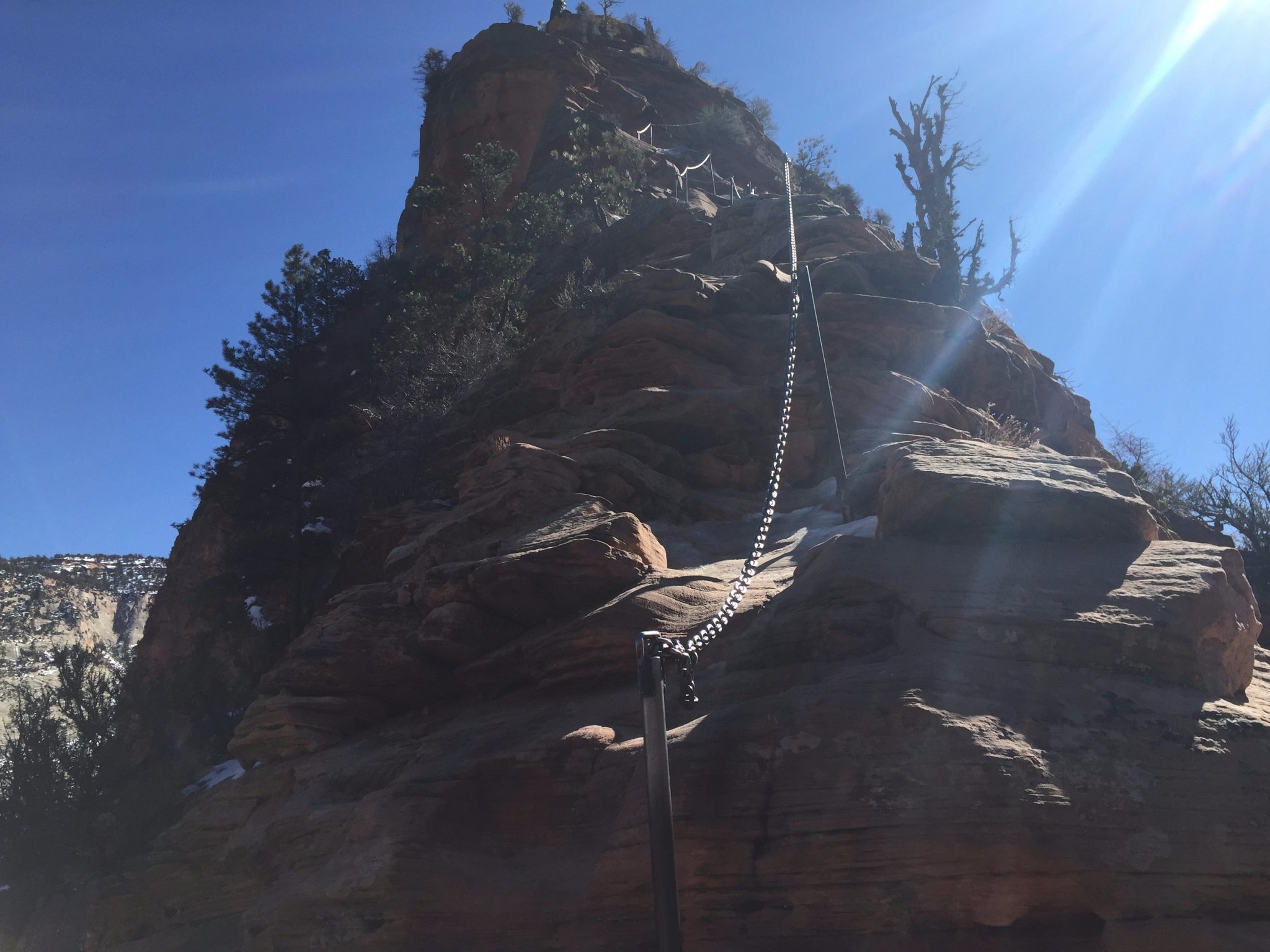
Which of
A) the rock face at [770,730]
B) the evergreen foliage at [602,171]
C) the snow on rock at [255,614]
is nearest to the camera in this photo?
the rock face at [770,730]

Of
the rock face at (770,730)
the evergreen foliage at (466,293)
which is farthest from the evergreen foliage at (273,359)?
the rock face at (770,730)

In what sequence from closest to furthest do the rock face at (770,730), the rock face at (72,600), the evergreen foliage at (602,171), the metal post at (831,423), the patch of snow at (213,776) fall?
the rock face at (770,730)
the metal post at (831,423)
the patch of snow at (213,776)
the evergreen foliage at (602,171)
the rock face at (72,600)

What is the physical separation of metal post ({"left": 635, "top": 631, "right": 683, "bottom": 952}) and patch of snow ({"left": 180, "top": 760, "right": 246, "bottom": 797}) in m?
13.3

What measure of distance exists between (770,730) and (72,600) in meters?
50.5

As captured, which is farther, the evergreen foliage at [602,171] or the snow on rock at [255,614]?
the evergreen foliage at [602,171]

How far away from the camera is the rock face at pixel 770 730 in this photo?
4.67 metres

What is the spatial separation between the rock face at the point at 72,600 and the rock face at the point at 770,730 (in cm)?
3541

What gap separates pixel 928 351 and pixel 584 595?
8.20 metres

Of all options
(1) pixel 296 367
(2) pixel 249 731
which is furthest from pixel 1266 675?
(1) pixel 296 367

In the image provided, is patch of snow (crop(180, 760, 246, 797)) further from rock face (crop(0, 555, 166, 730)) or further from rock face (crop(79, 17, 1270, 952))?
rock face (crop(0, 555, 166, 730))

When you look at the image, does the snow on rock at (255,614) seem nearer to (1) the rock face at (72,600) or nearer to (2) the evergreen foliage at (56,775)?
(2) the evergreen foliage at (56,775)

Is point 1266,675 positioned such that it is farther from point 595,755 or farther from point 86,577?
point 86,577

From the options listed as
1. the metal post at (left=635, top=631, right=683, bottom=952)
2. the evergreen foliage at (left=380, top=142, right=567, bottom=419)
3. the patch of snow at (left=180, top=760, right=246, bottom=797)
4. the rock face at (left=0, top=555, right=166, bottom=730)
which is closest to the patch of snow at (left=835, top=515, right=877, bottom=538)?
the metal post at (left=635, top=631, right=683, bottom=952)

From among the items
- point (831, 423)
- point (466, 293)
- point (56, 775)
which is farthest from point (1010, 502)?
point (466, 293)
